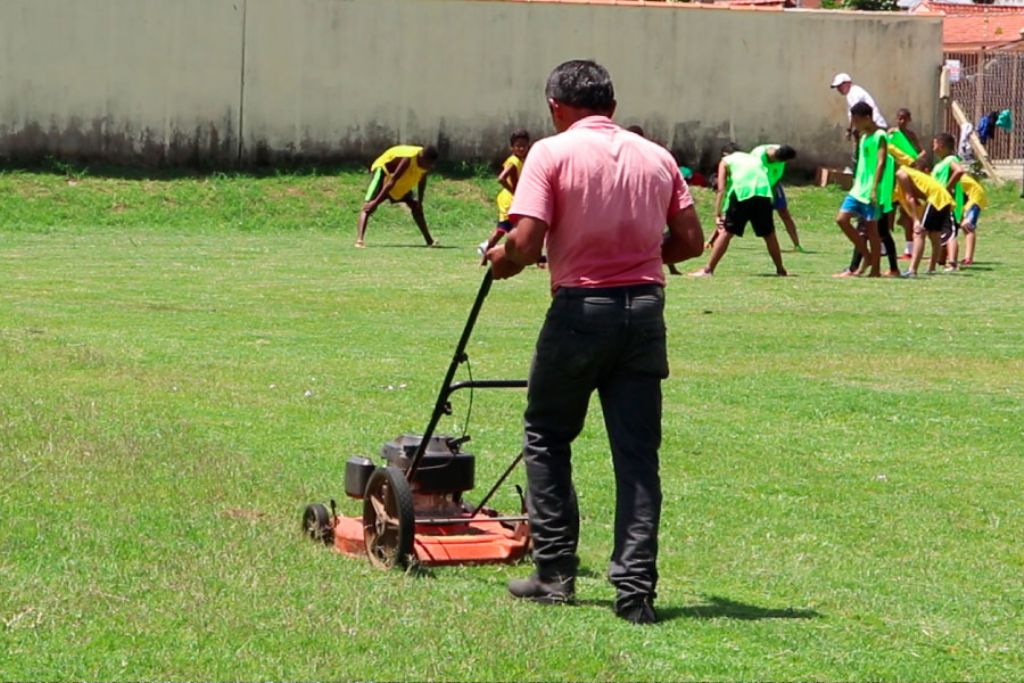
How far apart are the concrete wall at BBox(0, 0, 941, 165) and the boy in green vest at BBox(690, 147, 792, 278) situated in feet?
44.2

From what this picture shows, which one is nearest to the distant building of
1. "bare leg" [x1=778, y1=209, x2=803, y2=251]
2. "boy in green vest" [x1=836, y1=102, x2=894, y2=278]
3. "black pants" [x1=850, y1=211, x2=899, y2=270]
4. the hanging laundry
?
the hanging laundry

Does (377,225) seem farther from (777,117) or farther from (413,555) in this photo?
(413,555)

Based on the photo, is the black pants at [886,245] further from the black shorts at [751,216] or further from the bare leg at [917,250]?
the black shorts at [751,216]

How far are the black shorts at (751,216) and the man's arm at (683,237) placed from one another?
14.8m

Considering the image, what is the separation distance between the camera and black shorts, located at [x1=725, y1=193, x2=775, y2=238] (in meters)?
21.5

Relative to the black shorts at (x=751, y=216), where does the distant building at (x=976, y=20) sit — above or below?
above

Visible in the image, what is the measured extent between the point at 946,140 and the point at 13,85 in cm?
1679

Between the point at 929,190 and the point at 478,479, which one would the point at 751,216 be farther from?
the point at 478,479

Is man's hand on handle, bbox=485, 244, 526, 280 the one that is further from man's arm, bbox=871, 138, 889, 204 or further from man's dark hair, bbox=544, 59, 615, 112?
man's arm, bbox=871, 138, 889, 204

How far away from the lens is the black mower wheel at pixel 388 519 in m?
6.86

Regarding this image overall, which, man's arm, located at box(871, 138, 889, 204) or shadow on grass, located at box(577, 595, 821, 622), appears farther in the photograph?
man's arm, located at box(871, 138, 889, 204)

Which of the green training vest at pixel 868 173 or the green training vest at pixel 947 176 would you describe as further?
the green training vest at pixel 947 176

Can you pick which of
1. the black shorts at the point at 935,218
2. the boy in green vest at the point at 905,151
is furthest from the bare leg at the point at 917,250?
the boy in green vest at the point at 905,151

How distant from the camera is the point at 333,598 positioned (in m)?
6.52
